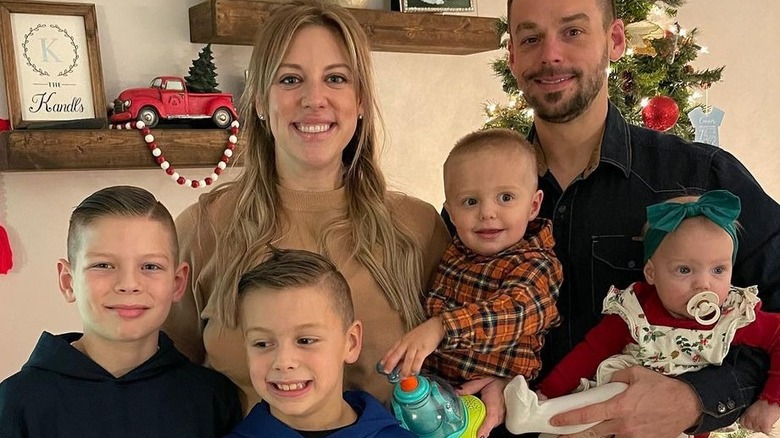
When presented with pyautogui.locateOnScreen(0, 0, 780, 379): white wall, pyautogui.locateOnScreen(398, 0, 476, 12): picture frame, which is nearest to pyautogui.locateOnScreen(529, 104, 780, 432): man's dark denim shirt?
pyautogui.locateOnScreen(398, 0, 476, 12): picture frame

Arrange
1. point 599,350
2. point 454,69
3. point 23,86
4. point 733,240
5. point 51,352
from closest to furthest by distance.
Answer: point 51,352, point 733,240, point 599,350, point 23,86, point 454,69

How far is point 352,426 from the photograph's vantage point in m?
1.53

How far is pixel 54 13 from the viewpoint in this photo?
301cm

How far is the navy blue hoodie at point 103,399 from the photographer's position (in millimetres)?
1437

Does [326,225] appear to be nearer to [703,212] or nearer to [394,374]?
[394,374]

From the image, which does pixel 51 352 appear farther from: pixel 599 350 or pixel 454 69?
pixel 454 69

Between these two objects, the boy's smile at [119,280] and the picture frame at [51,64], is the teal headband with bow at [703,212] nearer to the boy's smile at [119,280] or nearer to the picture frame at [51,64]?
the boy's smile at [119,280]

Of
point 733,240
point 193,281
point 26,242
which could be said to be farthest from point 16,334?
point 733,240

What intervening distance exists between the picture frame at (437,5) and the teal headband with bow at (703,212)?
222cm

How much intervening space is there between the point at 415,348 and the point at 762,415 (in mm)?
865

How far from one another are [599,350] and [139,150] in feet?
6.66

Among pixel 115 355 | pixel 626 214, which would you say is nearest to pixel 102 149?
pixel 115 355

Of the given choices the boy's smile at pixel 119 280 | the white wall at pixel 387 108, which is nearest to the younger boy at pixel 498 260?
the boy's smile at pixel 119 280

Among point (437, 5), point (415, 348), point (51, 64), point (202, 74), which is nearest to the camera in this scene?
point (415, 348)
